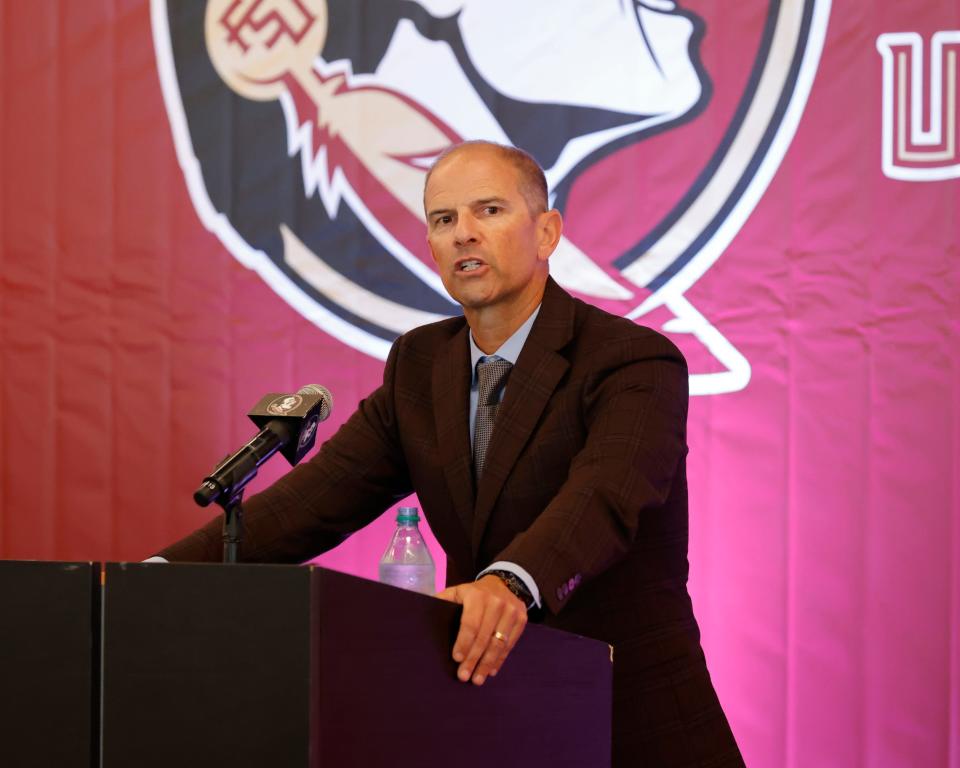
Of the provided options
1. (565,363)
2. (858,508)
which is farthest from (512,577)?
(858,508)

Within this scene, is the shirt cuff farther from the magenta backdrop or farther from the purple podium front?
the magenta backdrop

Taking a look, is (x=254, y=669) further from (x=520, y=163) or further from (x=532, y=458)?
(x=520, y=163)

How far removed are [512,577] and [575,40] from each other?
1969mm

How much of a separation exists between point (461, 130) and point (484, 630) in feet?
6.80

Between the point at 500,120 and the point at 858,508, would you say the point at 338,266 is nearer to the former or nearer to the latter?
the point at 500,120

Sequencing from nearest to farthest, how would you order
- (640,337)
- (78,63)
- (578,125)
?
(640,337)
(578,125)
(78,63)

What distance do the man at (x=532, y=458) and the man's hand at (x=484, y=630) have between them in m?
0.21

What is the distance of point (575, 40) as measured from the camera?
9.55 feet

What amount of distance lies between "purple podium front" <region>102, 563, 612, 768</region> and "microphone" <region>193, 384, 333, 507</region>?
0.25m

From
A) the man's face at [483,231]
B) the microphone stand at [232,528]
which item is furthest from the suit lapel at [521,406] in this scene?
the microphone stand at [232,528]

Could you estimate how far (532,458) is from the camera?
5.54 feet

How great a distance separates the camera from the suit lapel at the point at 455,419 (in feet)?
5.69

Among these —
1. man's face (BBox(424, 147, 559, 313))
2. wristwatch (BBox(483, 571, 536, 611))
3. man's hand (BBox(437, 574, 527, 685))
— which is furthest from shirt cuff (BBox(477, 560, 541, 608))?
man's face (BBox(424, 147, 559, 313))

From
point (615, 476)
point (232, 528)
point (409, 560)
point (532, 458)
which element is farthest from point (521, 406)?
point (409, 560)
